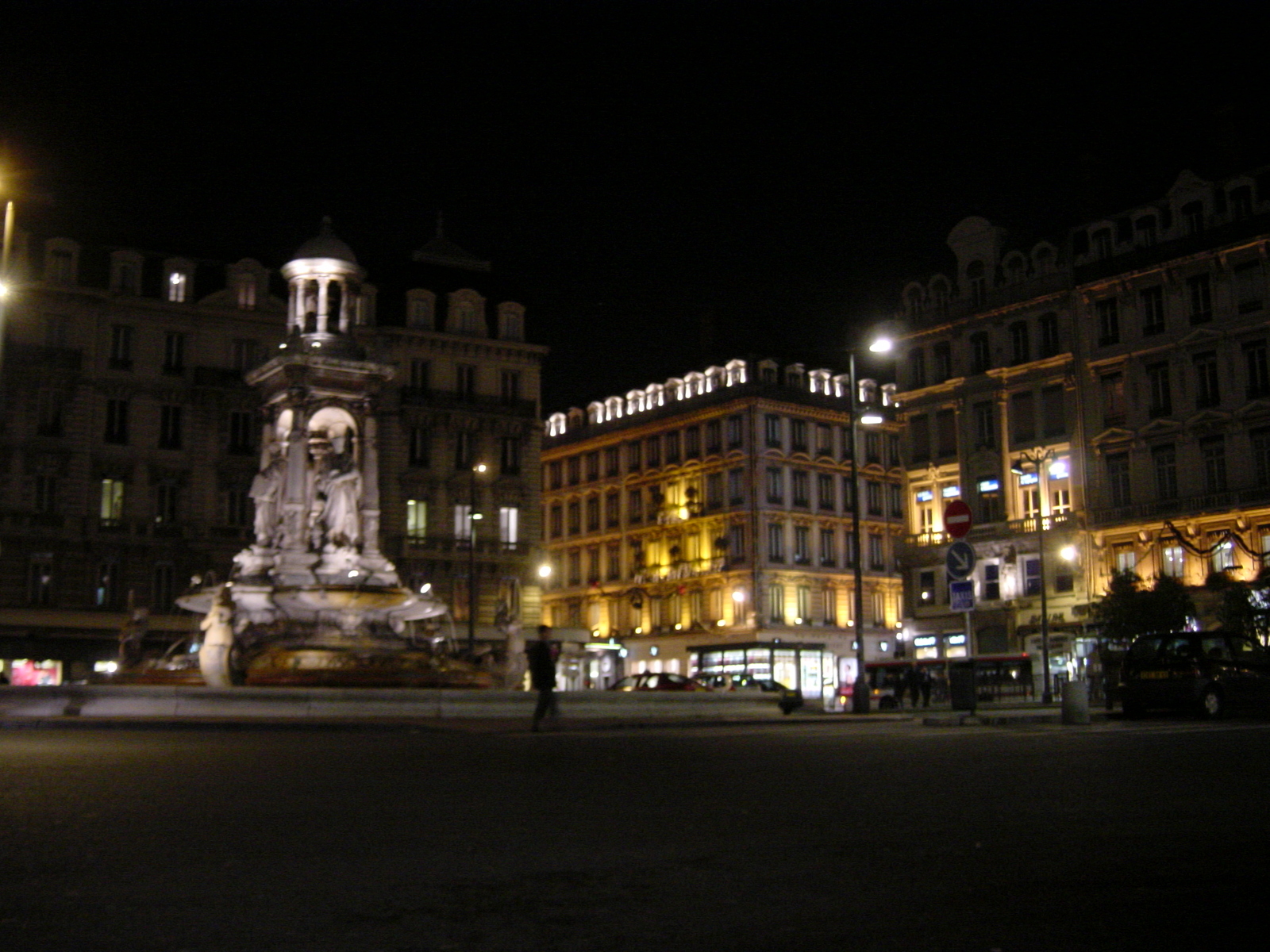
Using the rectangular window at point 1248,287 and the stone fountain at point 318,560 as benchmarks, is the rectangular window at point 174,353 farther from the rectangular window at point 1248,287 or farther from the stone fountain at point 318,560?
the rectangular window at point 1248,287

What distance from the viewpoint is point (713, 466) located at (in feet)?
259

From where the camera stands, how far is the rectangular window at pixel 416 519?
210ft

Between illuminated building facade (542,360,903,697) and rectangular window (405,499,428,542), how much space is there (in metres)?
11.3

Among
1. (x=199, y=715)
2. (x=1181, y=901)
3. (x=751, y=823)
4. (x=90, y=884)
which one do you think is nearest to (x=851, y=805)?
(x=751, y=823)

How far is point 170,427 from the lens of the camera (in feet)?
197

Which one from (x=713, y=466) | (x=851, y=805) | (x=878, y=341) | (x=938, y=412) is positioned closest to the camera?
(x=851, y=805)

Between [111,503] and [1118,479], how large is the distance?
41.1m

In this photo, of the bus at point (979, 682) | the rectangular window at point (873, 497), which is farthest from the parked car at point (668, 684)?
the rectangular window at point (873, 497)

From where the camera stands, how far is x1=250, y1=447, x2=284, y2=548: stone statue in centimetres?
3188

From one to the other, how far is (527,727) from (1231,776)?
45.4ft

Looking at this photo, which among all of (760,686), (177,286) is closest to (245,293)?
(177,286)

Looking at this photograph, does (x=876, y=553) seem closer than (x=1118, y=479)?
No

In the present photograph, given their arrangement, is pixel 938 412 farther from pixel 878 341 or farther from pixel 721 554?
pixel 878 341

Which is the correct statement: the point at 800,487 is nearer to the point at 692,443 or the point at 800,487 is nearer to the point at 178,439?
the point at 692,443
